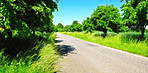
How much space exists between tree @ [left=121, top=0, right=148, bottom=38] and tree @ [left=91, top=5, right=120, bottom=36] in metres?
4.91

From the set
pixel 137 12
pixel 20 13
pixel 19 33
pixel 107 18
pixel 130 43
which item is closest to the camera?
pixel 20 13

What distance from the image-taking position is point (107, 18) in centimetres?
1430

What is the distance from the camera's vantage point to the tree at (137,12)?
7374mm

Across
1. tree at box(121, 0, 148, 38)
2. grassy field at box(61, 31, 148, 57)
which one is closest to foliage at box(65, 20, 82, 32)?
grassy field at box(61, 31, 148, 57)

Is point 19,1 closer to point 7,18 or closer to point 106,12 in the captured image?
point 7,18

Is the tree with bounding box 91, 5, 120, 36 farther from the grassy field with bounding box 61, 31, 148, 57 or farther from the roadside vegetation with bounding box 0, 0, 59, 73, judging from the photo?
the roadside vegetation with bounding box 0, 0, 59, 73

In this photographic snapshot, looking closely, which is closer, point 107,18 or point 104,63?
point 104,63

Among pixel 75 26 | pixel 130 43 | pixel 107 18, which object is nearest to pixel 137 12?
Answer: pixel 130 43

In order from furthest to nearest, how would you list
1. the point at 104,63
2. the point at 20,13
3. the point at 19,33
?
1. the point at 104,63
2. the point at 19,33
3. the point at 20,13

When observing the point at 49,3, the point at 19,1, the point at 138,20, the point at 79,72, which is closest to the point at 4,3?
the point at 19,1

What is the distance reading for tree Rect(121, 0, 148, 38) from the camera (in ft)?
24.2

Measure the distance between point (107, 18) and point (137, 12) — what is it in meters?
6.28

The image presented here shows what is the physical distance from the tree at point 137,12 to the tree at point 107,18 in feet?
16.1

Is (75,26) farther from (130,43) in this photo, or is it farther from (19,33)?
(19,33)
